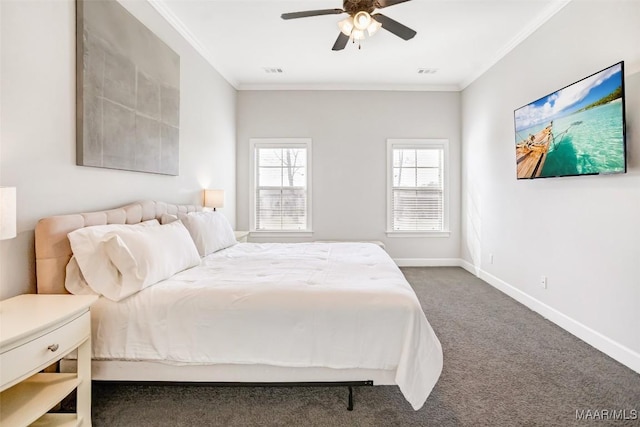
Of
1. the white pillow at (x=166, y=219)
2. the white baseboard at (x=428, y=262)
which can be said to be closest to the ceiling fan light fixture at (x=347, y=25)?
the white pillow at (x=166, y=219)

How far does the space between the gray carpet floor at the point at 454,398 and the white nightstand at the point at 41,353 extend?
35cm

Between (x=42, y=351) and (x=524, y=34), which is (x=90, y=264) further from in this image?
(x=524, y=34)

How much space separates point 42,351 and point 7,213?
0.60m

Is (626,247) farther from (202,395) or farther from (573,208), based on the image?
(202,395)

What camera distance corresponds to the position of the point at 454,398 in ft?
6.79

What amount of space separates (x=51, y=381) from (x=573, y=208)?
12.8ft

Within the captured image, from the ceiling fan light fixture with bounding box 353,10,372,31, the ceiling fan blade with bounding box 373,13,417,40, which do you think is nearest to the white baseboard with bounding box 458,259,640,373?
the ceiling fan blade with bounding box 373,13,417,40

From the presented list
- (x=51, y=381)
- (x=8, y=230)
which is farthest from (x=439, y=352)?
(x=8, y=230)

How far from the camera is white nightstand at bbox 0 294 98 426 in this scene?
1.31m

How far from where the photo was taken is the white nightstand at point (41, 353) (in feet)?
4.31

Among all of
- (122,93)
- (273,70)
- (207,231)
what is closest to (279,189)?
(273,70)

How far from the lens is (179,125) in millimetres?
3506

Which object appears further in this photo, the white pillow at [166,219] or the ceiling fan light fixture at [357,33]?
the white pillow at [166,219]

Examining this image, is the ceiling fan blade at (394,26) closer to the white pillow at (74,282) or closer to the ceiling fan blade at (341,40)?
the ceiling fan blade at (341,40)
